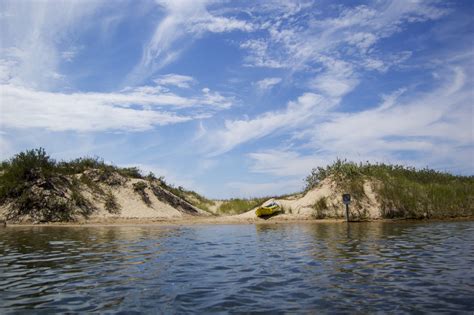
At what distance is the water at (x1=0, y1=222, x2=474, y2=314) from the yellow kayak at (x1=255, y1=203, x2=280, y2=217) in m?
15.4

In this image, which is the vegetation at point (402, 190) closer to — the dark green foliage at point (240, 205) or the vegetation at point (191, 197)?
the dark green foliage at point (240, 205)

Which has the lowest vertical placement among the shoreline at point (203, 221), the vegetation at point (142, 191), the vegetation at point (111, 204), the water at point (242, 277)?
the water at point (242, 277)

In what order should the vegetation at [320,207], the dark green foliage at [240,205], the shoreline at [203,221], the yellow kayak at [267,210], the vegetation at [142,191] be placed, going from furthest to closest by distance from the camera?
the dark green foliage at [240,205] < the vegetation at [142,191] < the yellow kayak at [267,210] < the vegetation at [320,207] < the shoreline at [203,221]

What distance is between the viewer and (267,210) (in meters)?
30.9

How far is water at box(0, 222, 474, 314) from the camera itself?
6867 millimetres

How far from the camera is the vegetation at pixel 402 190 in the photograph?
29766 millimetres

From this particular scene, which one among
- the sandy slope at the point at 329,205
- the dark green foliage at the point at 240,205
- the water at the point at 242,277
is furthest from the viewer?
the dark green foliage at the point at 240,205

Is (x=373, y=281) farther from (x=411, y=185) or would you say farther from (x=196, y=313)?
(x=411, y=185)

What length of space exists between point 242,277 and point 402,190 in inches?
997

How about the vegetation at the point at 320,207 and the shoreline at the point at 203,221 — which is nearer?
the shoreline at the point at 203,221

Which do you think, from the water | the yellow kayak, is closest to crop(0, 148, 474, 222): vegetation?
the yellow kayak

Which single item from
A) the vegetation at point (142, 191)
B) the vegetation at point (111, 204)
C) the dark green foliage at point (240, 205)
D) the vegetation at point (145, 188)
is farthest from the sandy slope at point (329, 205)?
the vegetation at point (111, 204)

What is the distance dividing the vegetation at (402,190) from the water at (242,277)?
15.4 meters

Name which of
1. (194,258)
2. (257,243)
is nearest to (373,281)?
(194,258)
